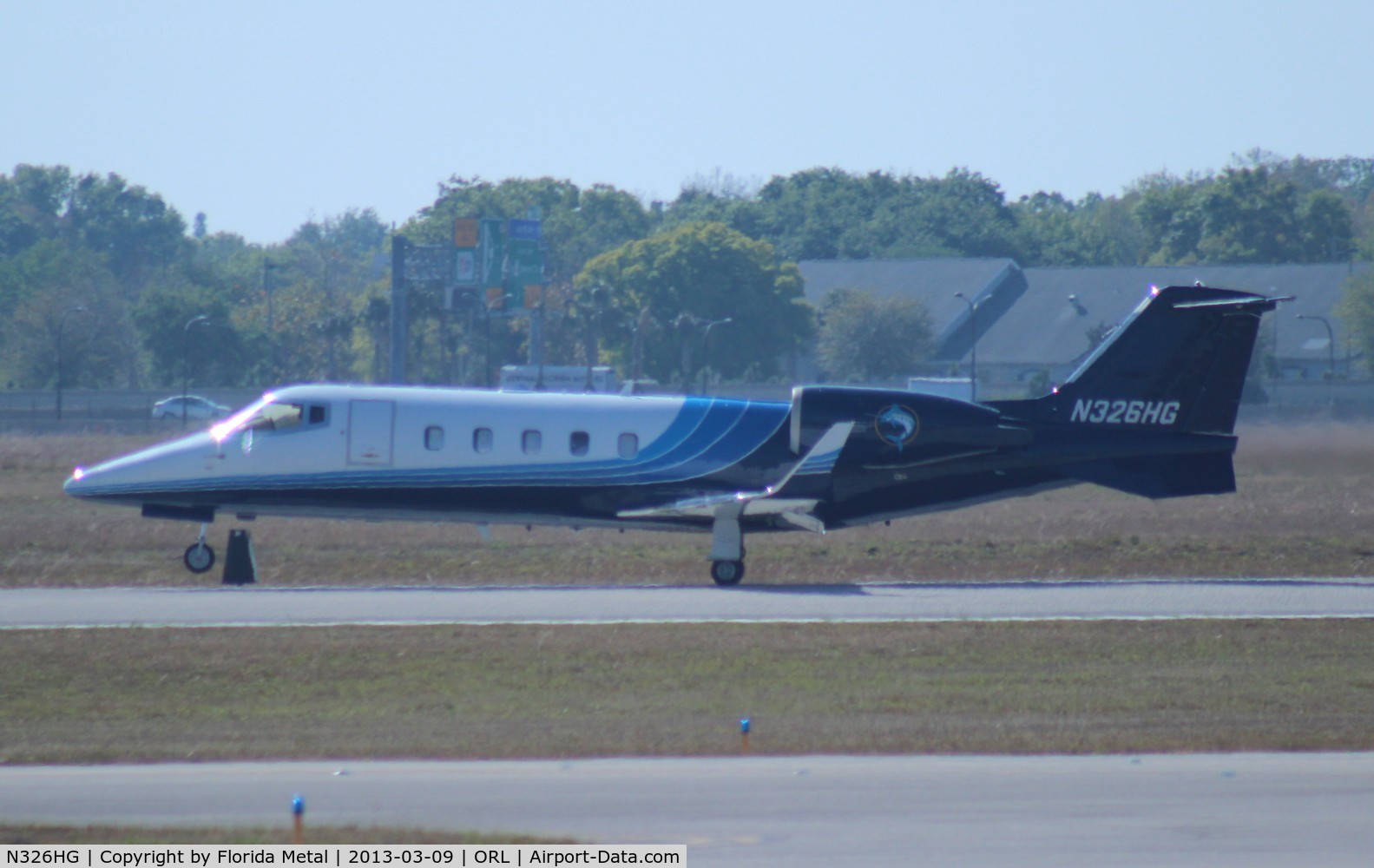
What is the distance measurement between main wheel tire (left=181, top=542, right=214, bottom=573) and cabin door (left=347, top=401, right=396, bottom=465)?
2.73m

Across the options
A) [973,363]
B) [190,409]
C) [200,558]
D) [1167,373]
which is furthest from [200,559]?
[190,409]

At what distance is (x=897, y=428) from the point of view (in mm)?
24844

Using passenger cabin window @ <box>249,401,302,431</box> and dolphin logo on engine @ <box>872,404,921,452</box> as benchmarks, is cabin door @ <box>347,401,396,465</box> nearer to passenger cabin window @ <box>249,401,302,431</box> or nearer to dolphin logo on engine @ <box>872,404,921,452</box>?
passenger cabin window @ <box>249,401,302,431</box>

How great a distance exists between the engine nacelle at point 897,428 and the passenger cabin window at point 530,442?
4040 millimetres

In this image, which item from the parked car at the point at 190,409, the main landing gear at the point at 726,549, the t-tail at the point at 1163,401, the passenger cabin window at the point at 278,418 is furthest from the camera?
the parked car at the point at 190,409

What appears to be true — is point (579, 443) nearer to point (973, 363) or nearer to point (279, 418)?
point (279, 418)

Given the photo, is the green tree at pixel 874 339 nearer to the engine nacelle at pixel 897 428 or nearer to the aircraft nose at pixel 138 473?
the engine nacelle at pixel 897 428

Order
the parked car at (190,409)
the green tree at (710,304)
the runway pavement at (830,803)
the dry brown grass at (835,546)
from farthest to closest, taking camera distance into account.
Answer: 1. the green tree at (710,304)
2. the parked car at (190,409)
3. the dry brown grass at (835,546)
4. the runway pavement at (830,803)

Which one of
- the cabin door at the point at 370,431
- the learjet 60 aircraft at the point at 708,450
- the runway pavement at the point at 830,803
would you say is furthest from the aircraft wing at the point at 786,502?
the runway pavement at the point at 830,803

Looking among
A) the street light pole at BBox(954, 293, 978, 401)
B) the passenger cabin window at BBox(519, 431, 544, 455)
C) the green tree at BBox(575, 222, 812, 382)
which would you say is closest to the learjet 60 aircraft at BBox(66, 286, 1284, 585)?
the passenger cabin window at BBox(519, 431, 544, 455)

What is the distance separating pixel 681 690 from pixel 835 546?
42.8ft

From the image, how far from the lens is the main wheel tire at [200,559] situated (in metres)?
24.6

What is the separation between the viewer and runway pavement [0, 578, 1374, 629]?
67.3ft
